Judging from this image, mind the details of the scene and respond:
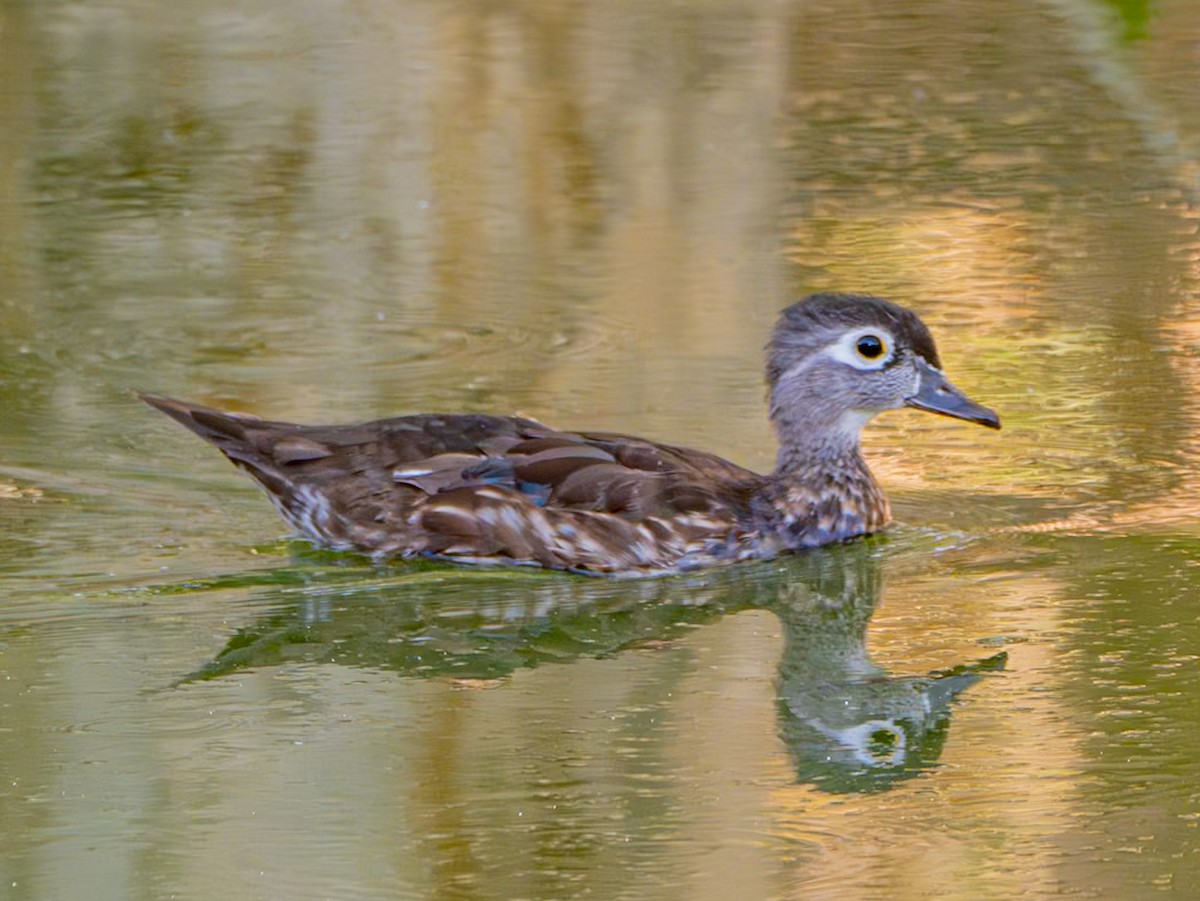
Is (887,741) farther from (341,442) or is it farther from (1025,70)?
(1025,70)

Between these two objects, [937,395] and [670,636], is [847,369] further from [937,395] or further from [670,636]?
[670,636]

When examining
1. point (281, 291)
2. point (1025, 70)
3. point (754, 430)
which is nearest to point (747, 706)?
point (754, 430)

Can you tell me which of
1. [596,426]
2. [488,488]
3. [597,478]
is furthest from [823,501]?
[596,426]

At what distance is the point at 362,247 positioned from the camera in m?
12.3

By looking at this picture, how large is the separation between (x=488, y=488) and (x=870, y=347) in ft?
4.80

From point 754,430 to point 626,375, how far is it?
0.78m

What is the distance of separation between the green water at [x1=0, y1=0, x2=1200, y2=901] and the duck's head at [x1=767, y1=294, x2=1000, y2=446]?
43 cm

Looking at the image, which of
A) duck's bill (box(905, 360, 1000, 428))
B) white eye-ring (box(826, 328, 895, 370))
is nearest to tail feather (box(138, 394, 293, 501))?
white eye-ring (box(826, 328, 895, 370))

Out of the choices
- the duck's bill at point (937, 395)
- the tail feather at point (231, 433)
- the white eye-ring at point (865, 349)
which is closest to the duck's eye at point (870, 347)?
the white eye-ring at point (865, 349)

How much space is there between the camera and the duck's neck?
27.8ft

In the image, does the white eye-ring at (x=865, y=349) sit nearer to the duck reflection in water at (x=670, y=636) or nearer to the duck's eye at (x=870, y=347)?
the duck's eye at (x=870, y=347)

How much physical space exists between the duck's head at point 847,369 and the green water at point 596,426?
16.8 inches

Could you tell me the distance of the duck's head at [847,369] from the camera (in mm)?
8570

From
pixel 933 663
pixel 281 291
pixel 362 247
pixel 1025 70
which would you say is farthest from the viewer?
pixel 1025 70
